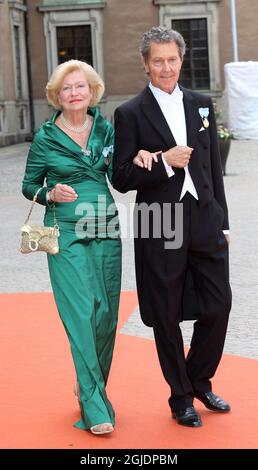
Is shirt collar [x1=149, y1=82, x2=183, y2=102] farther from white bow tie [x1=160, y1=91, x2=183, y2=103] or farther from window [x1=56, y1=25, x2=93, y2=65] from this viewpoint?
window [x1=56, y1=25, x2=93, y2=65]

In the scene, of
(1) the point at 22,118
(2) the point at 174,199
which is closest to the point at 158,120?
(2) the point at 174,199

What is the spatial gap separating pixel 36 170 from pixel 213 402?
55.0 inches

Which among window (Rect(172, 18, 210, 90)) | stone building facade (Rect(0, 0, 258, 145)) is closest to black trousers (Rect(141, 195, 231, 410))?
stone building facade (Rect(0, 0, 258, 145))

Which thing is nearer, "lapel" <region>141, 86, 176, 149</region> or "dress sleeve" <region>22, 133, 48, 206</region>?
"lapel" <region>141, 86, 176, 149</region>

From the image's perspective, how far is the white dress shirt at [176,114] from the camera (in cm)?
467

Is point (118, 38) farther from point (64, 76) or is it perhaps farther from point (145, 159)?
point (145, 159)

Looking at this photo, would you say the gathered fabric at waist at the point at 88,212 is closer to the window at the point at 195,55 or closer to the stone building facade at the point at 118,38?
the stone building facade at the point at 118,38

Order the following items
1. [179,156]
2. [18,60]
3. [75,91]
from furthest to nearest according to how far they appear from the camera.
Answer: [18,60], [75,91], [179,156]

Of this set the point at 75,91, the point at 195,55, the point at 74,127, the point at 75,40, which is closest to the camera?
the point at 75,91

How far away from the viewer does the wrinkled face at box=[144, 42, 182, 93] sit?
15.1 ft

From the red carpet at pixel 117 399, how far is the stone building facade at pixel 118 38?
26687 mm

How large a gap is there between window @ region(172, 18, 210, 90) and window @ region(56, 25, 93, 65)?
2.87 meters

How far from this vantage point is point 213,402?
4.99 m
